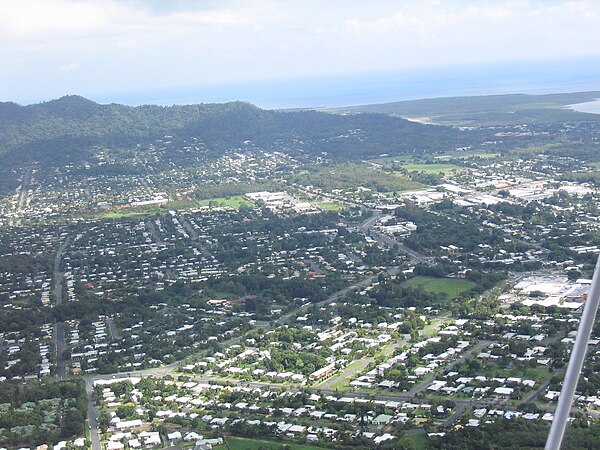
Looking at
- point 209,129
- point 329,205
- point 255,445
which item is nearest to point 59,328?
point 255,445

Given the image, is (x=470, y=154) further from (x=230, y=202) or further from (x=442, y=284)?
(x=442, y=284)

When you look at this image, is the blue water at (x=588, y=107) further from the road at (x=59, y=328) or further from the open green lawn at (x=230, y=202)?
the road at (x=59, y=328)

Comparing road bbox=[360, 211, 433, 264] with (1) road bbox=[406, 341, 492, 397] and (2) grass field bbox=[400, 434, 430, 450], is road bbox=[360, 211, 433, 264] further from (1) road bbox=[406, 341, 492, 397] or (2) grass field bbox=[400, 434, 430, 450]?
(2) grass field bbox=[400, 434, 430, 450]

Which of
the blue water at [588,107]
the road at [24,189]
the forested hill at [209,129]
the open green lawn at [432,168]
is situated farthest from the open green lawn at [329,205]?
the blue water at [588,107]

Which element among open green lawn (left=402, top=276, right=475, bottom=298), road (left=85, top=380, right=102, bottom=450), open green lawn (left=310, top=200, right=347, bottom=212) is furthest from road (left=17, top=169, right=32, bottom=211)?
road (left=85, top=380, right=102, bottom=450)

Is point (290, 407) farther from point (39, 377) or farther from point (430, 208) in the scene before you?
point (430, 208)
